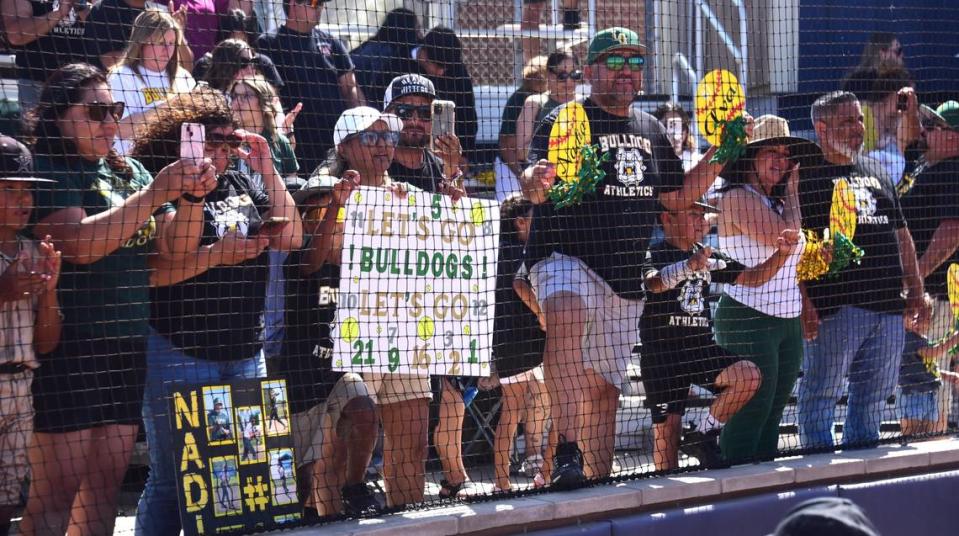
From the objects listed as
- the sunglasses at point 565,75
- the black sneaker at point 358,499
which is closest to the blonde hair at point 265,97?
the black sneaker at point 358,499

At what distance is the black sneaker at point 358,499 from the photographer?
15.1 feet

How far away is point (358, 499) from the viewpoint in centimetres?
467

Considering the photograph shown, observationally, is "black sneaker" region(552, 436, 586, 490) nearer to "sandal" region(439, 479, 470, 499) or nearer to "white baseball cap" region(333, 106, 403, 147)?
"sandal" region(439, 479, 470, 499)

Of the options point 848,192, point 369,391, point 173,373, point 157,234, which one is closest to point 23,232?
point 157,234

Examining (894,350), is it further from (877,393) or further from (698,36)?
(698,36)

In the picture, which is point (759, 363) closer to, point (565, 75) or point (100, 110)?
point (565, 75)

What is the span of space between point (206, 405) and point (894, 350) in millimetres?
3751

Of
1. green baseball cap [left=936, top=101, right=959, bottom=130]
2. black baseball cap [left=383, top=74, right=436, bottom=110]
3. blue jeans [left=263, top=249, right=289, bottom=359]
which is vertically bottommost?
blue jeans [left=263, top=249, right=289, bottom=359]

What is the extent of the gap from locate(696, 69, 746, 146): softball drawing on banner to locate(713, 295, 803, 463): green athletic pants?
84cm

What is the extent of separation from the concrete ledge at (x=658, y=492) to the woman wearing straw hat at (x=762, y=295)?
223 mm

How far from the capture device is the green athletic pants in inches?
219

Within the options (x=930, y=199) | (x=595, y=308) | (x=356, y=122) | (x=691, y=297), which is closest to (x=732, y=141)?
(x=691, y=297)

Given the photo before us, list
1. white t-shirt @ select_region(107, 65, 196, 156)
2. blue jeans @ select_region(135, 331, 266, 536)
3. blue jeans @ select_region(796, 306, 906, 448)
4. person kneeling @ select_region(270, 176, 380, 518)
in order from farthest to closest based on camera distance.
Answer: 1. blue jeans @ select_region(796, 306, 906, 448)
2. white t-shirt @ select_region(107, 65, 196, 156)
3. person kneeling @ select_region(270, 176, 380, 518)
4. blue jeans @ select_region(135, 331, 266, 536)

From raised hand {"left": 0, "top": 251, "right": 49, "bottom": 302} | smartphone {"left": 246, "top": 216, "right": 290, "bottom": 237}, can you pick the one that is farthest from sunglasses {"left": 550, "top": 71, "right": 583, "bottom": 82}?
raised hand {"left": 0, "top": 251, "right": 49, "bottom": 302}
